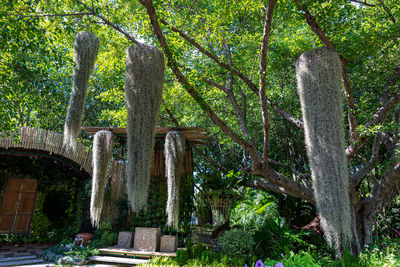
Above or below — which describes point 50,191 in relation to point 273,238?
above

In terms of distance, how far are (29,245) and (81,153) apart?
9.78ft

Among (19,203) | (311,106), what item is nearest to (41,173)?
(19,203)

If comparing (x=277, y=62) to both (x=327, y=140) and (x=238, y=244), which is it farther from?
(x=327, y=140)

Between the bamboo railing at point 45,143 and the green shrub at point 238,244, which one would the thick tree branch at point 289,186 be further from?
the bamboo railing at point 45,143

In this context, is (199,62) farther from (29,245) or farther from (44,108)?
(29,245)

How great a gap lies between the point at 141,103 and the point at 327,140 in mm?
1531

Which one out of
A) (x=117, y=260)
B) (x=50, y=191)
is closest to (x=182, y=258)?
(x=117, y=260)

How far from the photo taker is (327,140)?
2174mm

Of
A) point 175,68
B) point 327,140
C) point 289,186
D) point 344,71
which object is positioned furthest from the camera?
point 289,186

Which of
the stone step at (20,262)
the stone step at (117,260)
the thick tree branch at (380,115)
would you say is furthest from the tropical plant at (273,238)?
the stone step at (20,262)

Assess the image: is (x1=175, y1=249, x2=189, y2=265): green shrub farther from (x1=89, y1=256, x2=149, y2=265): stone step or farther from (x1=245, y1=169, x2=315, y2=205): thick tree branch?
(x1=245, y1=169, x2=315, y2=205): thick tree branch

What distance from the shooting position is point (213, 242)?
568 cm

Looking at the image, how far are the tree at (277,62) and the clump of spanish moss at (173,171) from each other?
0.99m

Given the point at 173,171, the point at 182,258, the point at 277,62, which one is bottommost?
the point at 182,258
